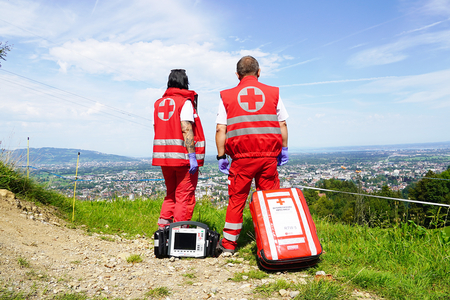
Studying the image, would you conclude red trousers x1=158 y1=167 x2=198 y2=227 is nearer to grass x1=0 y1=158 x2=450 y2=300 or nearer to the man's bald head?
grass x1=0 y1=158 x2=450 y2=300

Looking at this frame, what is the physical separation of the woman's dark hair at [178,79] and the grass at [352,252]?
7.99 ft

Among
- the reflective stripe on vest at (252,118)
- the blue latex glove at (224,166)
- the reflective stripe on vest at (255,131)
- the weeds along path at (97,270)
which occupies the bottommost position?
the weeds along path at (97,270)

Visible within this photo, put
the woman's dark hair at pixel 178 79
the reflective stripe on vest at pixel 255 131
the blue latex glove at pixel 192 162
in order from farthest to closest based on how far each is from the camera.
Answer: the woman's dark hair at pixel 178 79
the blue latex glove at pixel 192 162
the reflective stripe on vest at pixel 255 131

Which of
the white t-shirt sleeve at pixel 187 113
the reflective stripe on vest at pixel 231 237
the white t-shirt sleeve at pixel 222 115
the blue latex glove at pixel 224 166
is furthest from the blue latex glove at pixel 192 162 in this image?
the reflective stripe on vest at pixel 231 237

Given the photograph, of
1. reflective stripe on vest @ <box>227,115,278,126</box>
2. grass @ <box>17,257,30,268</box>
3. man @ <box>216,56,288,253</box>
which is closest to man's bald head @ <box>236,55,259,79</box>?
man @ <box>216,56,288,253</box>

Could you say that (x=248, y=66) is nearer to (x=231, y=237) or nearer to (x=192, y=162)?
(x=192, y=162)

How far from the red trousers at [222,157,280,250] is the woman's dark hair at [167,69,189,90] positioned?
4.60 ft

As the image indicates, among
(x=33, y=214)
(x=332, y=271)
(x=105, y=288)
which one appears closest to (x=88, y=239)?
(x=33, y=214)

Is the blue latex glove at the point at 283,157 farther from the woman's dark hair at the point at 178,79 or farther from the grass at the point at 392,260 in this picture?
the woman's dark hair at the point at 178,79

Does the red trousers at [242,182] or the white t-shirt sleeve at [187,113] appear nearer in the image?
the red trousers at [242,182]

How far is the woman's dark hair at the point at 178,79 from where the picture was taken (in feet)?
13.4

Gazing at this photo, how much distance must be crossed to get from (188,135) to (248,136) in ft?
2.98

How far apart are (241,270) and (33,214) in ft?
12.1

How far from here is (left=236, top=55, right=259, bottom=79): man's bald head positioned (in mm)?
3771
